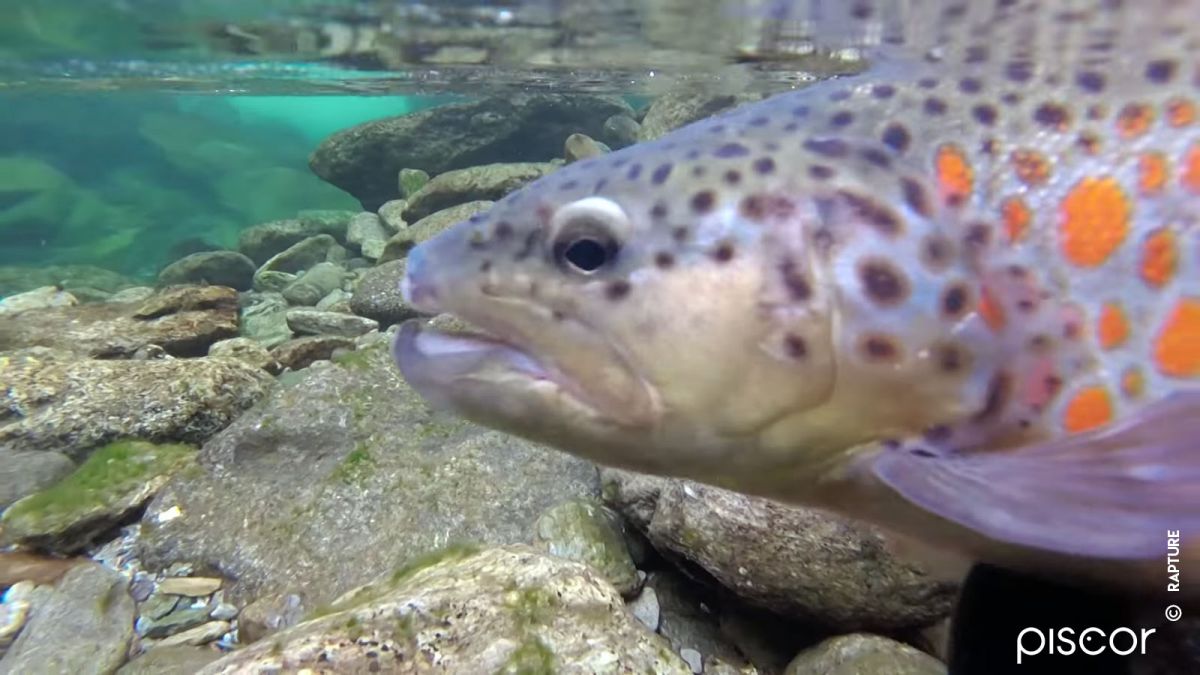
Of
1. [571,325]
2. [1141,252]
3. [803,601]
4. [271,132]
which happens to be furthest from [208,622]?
[271,132]

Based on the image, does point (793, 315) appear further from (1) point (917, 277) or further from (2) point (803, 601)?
(2) point (803, 601)

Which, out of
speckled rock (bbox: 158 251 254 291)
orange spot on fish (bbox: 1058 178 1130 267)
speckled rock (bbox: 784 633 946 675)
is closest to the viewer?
orange spot on fish (bbox: 1058 178 1130 267)

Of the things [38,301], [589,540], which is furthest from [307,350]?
[38,301]

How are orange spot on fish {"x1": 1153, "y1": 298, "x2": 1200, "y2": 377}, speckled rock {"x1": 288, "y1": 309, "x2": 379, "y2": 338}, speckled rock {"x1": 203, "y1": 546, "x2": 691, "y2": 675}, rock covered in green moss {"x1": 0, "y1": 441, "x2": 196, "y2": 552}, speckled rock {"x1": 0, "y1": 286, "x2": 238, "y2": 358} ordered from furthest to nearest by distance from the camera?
1. speckled rock {"x1": 288, "y1": 309, "x2": 379, "y2": 338}
2. speckled rock {"x1": 0, "y1": 286, "x2": 238, "y2": 358}
3. rock covered in green moss {"x1": 0, "y1": 441, "x2": 196, "y2": 552}
4. speckled rock {"x1": 203, "y1": 546, "x2": 691, "y2": 675}
5. orange spot on fish {"x1": 1153, "y1": 298, "x2": 1200, "y2": 377}

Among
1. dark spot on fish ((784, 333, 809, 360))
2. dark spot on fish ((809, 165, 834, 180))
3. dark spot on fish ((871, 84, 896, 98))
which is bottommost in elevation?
dark spot on fish ((784, 333, 809, 360))

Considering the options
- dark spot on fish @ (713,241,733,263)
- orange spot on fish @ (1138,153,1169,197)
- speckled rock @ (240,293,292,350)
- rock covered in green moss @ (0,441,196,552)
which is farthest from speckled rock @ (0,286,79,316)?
orange spot on fish @ (1138,153,1169,197)

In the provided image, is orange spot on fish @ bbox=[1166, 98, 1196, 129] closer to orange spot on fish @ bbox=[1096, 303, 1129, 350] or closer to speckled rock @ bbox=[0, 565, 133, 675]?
orange spot on fish @ bbox=[1096, 303, 1129, 350]

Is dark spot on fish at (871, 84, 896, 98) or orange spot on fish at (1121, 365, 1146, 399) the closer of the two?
orange spot on fish at (1121, 365, 1146, 399)
